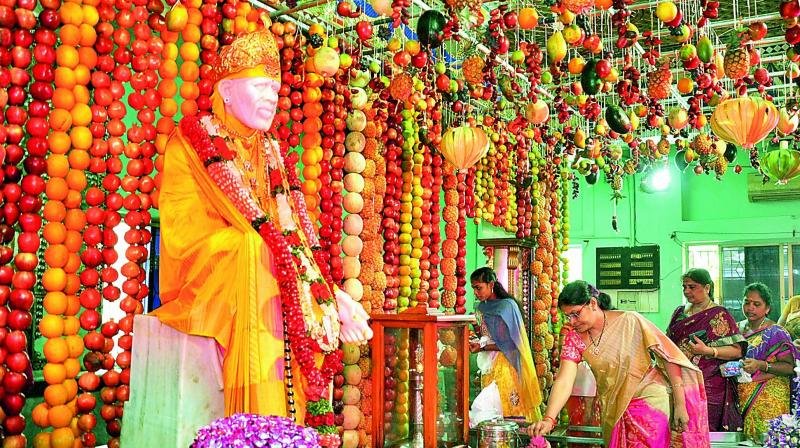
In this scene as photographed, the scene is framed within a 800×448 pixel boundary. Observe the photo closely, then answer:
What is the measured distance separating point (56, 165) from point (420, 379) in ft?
5.90

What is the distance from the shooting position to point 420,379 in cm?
334

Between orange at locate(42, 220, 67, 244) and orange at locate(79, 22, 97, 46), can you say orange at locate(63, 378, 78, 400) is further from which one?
orange at locate(79, 22, 97, 46)

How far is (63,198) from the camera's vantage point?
3.31m

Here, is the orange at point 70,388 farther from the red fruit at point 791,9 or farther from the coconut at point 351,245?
the red fruit at point 791,9

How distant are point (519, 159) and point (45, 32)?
479 centimetres

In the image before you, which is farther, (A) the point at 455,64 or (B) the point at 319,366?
(A) the point at 455,64

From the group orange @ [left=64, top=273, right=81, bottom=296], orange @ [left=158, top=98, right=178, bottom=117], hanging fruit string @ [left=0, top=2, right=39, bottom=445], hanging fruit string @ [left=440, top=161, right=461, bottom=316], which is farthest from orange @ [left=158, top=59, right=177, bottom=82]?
hanging fruit string @ [left=440, top=161, right=461, bottom=316]

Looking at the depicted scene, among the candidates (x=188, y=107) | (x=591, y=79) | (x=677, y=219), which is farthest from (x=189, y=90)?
(x=677, y=219)

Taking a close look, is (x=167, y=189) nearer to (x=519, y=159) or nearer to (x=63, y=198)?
(x=63, y=198)

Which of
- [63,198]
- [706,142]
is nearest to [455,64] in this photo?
[706,142]

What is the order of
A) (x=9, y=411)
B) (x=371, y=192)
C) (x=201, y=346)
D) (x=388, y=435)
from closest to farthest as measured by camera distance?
1. (x=201, y=346)
2. (x=9, y=411)
3. (x=388, y=435)
4. (x=371, y=192)

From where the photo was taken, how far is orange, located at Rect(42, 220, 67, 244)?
3.25m

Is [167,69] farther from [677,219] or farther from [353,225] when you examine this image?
[677,219]

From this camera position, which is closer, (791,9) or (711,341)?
(791,9)
